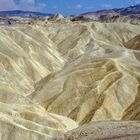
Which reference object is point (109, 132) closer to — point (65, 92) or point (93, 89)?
point (93, 89)

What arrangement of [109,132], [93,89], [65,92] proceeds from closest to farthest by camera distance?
[109,132] < [93,89] < [65,92]

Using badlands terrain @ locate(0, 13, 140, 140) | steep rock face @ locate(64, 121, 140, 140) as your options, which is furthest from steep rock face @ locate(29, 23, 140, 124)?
steep rock face @ locate(64, 121, 140, 140)

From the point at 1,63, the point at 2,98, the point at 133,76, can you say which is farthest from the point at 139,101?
the point at 1,63

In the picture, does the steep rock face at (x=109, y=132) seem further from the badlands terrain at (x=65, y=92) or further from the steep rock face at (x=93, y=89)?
the steep rock face at (x=93, y=89)

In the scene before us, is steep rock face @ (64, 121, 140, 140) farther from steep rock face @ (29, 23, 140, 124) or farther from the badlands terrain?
steep rock face @ (29, 23, 140, 124)

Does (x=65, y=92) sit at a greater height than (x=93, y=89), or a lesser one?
lesser

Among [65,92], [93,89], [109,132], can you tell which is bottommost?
[65,92]

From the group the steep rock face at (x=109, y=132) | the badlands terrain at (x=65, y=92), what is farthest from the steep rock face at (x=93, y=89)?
the steep rock face at (x=109, y=132)

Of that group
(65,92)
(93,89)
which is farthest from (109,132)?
(65,92)

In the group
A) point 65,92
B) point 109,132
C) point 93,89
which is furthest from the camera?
point 65,92
